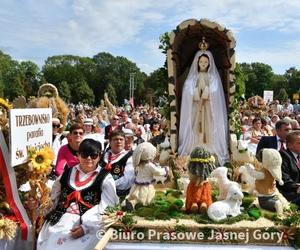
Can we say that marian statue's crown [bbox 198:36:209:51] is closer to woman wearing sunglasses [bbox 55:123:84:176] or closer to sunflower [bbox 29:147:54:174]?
woman wearing sunglasses [bbox 55:123:84:176]

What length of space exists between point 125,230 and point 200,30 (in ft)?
14.4

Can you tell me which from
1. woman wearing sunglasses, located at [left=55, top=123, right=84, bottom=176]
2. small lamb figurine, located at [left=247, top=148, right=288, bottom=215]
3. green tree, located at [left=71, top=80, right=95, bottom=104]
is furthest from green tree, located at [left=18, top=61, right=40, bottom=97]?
small lamb figurine, located at [left=247, top=148, right=288, bottom=215]

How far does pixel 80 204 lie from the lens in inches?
162

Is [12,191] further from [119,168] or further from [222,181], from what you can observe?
[222,181]

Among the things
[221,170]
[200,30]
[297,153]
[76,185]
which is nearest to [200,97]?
[200,30]

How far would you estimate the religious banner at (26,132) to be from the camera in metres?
4.11

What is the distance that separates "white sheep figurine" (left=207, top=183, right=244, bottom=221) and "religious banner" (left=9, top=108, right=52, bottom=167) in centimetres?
198

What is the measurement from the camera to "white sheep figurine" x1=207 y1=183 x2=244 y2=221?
13.4 ft

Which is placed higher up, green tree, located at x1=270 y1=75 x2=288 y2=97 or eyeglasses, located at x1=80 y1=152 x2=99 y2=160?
green tree, located at x1=270 y1=75 x2=288 y2=97

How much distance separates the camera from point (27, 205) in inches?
178

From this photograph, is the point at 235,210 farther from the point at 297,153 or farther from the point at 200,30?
the point at 200,30

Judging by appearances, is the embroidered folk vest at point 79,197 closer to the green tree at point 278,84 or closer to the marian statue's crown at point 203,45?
the marian statue's crown at point 203,45

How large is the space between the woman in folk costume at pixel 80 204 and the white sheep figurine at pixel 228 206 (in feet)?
3.19

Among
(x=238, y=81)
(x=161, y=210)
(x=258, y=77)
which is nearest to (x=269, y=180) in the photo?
(x=161, y=210)
